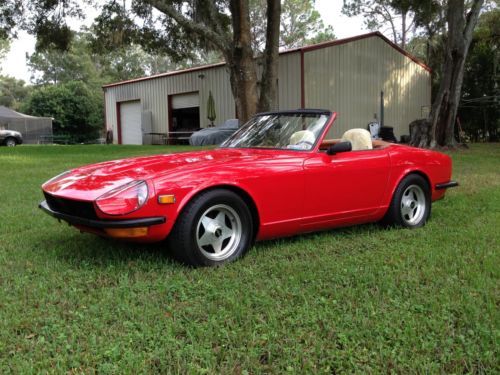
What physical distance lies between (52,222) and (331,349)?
12.9 ft

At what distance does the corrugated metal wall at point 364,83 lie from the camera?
2048 cm

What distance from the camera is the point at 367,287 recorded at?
10.7 ft

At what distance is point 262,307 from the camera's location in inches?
115

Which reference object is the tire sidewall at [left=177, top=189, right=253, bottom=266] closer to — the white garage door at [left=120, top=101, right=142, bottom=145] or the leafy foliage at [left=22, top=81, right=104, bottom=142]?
the white garage door at [left=120, top=101, right=142, bottom=145]

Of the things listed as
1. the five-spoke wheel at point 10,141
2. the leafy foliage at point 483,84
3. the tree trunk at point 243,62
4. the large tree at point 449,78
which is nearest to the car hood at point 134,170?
the tree trunk at point 243,62

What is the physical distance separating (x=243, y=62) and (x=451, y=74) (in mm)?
8728

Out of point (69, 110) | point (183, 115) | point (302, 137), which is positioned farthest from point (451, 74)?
point (69, 110)

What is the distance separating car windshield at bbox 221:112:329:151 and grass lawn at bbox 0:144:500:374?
928mm

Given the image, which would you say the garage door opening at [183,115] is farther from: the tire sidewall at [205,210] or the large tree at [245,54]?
the tire sidewall at [205,210]

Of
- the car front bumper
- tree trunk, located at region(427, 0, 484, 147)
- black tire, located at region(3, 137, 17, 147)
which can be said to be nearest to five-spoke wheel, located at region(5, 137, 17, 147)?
black tire, located at region(3, 137, 17, 147)

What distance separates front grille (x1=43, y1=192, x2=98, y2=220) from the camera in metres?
3.51

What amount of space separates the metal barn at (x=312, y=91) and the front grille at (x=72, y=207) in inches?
651

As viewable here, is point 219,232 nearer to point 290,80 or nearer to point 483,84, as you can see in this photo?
point 290,80

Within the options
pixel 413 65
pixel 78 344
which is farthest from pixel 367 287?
pixel 413 65
